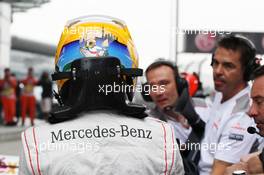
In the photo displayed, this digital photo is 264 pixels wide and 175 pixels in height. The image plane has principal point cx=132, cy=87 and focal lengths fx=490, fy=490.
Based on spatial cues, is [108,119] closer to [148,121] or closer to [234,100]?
[148,121]

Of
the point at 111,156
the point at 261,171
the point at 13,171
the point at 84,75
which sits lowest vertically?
the point at 13,171

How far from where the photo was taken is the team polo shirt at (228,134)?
2178 mm

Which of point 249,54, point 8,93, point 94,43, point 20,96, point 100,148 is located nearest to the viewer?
point 100,148

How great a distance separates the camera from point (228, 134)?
220 centimetres

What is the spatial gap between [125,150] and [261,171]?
26.4 inches

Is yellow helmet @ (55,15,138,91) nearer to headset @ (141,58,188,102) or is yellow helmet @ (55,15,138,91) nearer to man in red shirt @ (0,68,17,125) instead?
headset @ (141,58,188,102)

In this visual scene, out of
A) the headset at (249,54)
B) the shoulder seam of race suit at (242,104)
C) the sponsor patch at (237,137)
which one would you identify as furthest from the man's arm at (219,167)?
the headset at (249,54)

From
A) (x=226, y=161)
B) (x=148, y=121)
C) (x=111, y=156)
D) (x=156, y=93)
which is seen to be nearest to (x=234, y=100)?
(x=226, y=161)

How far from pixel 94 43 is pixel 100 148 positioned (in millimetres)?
307

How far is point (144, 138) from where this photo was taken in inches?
50.1

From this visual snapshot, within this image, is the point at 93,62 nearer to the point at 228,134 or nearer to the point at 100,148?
the point at 100,148

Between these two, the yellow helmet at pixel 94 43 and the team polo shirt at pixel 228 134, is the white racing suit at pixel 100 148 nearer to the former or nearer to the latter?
the yellow helmet at pixel 94 43

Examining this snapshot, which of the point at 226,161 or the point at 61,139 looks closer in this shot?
the point at 61,139

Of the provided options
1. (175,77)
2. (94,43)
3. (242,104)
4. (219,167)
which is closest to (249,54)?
(242,104)
